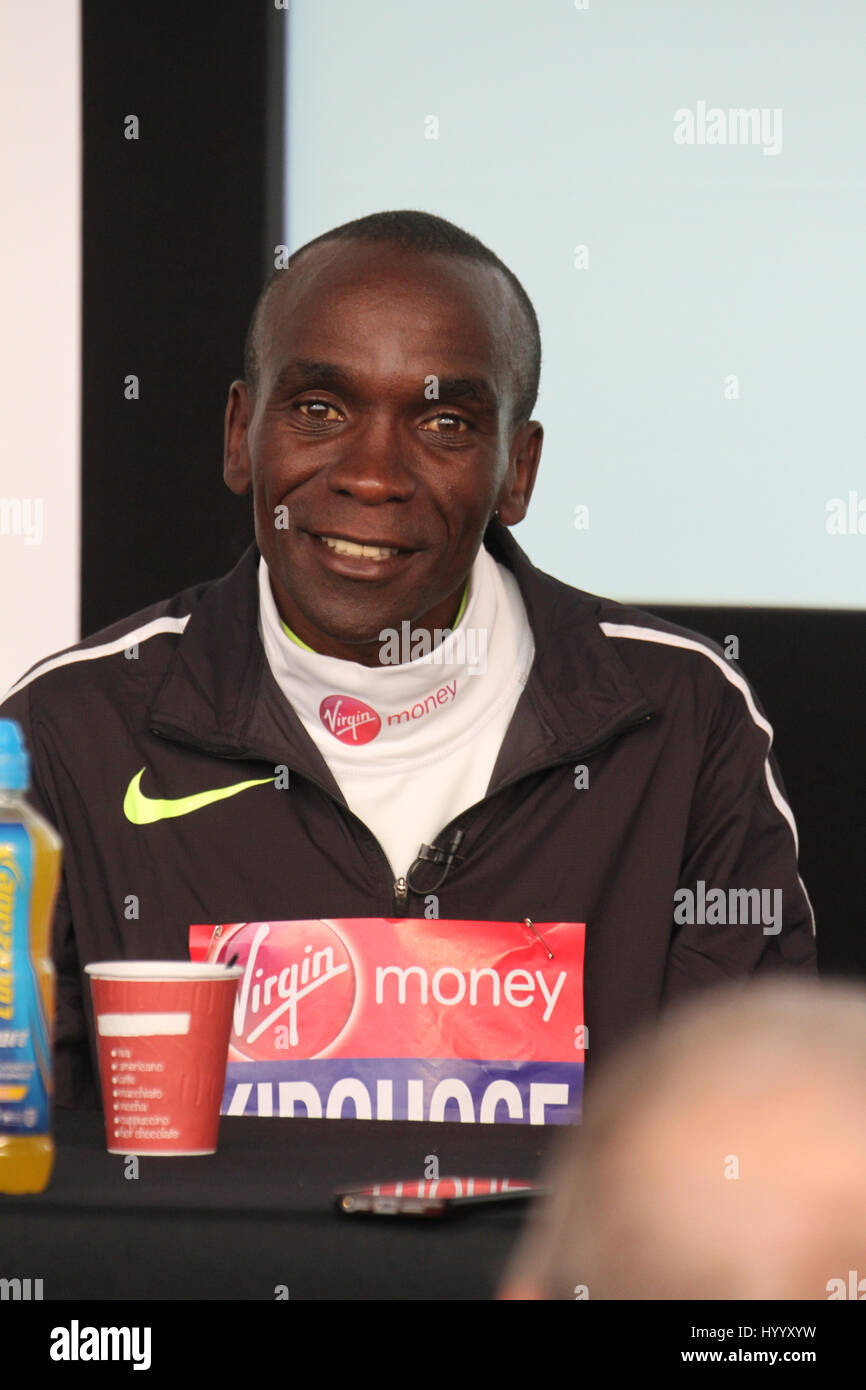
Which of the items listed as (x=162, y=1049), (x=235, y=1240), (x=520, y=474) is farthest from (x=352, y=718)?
(x=235, y=1240)

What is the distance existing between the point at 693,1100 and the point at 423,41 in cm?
271

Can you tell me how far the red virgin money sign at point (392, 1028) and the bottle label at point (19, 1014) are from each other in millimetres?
766

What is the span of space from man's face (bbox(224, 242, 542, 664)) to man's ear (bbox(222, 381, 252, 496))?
0.35 feet

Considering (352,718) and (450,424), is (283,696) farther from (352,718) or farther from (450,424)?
(450,424)

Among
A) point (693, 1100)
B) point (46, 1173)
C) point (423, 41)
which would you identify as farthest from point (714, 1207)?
point (423, 41)

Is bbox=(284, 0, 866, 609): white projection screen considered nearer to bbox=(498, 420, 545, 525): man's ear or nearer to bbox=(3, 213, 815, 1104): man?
bbox=(498, 420, 545, 525): man's ear

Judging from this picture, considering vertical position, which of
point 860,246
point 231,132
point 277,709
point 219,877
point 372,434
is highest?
point 231,132

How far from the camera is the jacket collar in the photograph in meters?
1.80

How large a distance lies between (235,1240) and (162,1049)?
0.61 ft

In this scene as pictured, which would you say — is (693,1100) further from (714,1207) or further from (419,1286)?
(419,1286)

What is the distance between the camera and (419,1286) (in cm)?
78

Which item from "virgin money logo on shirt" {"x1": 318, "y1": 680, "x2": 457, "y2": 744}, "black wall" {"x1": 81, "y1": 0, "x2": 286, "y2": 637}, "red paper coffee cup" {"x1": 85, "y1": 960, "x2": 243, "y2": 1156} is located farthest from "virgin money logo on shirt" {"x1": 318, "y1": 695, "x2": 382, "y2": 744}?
"black wall" {"x1": 81, "y1": 0, "x2": 286, "y2": 637}

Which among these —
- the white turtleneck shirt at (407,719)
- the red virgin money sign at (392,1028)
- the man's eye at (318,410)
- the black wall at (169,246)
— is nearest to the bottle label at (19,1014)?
the red virgin money sign at (392,1028)
